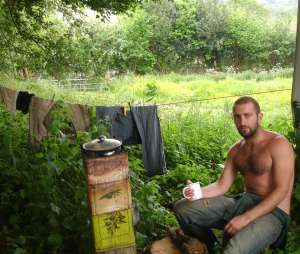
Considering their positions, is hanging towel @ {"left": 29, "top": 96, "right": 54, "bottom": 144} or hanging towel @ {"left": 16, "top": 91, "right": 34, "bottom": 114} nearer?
hanging towel @ {"left": 29, "top": 96, "right": 54, "bottom": 144}

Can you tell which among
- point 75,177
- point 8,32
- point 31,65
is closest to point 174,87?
point 31,65

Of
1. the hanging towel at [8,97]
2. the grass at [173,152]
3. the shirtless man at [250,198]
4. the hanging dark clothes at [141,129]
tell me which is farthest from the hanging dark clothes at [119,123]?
the shirtless man at [250,198]

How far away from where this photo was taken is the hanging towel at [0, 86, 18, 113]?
476 cm

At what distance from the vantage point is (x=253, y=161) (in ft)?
9.74

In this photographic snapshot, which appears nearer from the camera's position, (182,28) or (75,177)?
(75,177)

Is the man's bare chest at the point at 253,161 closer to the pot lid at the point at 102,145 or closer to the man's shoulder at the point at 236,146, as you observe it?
the man's shoulder at the point at 236,146

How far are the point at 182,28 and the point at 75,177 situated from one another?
19.6 meters

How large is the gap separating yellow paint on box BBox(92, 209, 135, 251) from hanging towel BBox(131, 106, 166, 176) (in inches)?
110

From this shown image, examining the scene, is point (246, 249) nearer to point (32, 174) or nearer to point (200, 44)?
point (32, 174)

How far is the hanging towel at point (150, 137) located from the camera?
16.6 feet

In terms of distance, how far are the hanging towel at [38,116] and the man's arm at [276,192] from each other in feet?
8.56

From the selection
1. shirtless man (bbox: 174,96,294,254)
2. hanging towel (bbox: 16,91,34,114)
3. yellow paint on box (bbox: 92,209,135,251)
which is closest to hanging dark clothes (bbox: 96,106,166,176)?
hanging towel (bbox: 16,91,34,114)

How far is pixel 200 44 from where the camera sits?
71.5ft

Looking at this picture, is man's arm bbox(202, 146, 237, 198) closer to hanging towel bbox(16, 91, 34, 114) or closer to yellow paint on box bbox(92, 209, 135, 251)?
yellow paint on box bbox(92, 209, 135, 251)
